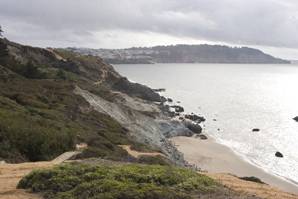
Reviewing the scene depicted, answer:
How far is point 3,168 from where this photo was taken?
18.2m

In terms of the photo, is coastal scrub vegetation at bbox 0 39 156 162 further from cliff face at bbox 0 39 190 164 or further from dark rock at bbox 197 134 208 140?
dark rock at bbox 197 134 208 140

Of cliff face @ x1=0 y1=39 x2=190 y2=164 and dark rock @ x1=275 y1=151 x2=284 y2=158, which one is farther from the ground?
cliff face @ x1=0 y1=39 x2=190 y2=164

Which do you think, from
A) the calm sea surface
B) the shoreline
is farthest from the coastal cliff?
the calm sea surface

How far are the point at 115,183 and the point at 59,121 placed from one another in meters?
23.4

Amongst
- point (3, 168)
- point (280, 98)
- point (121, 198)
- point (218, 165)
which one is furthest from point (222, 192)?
point (280, 98)

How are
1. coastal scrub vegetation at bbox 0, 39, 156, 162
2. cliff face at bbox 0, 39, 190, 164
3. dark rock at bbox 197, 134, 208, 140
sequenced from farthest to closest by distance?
dark rock at bbox 197, 134, 208, 140, cliff face at bbox 0, 39, 190, 164, coastal scrub vegetation at bbox 0, 39, 156, 162

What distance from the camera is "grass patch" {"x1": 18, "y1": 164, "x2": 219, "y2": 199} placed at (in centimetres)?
1266

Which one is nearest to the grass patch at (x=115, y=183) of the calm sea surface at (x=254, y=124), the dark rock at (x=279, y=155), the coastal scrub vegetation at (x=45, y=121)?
the coastal scrub vegetation at (x=45, y=121)

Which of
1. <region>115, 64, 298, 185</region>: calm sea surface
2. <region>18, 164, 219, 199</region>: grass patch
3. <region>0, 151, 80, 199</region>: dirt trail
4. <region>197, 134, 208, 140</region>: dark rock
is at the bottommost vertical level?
<region>115, 64, 298, 185</region>: calm sea surface

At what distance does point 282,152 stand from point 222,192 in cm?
5091

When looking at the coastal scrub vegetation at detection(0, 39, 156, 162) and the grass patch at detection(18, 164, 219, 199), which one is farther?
the coastal scrub vegetation at detection(0, 39, 156, 162)

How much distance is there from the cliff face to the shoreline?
3.63 meters

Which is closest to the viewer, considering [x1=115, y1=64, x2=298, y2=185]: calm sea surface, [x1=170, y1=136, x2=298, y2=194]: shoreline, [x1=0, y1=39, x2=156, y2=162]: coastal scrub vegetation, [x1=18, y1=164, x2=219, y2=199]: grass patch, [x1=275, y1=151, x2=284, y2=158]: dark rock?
[x1=18, y1=164, x2=219, y2=199]: grass patch

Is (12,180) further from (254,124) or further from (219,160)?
(254,124)
